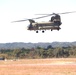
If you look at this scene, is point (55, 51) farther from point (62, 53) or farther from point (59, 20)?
point (59, 20)

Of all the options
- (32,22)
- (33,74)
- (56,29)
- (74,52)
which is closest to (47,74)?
(33,74)

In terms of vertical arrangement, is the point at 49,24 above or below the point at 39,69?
above

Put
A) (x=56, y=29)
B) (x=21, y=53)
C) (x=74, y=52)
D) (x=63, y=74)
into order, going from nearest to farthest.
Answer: (x=63, y=74) < (x=56, y=29) < (x=74, y=52) < (x=21, y=53)

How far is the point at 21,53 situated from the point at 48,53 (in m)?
14.0

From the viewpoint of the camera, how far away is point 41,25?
197 feet

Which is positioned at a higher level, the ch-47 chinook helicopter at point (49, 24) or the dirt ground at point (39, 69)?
the ch-47 chinook helicopter at point (49, 24)

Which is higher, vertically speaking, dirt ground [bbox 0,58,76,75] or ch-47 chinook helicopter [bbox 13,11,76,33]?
ch-47 chinook helicopter [bbox 13,11,76,33]

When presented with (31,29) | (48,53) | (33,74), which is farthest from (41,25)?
(48,53)

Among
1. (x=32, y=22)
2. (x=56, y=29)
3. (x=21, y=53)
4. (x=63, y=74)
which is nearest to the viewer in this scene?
(x=63, y=74)

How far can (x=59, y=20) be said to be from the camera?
58344 mm

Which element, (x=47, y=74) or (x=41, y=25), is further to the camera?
(x=41, y=25)

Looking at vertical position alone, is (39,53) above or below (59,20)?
below

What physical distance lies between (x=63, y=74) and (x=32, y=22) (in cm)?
1568

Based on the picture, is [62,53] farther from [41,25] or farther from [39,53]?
[41,25]
